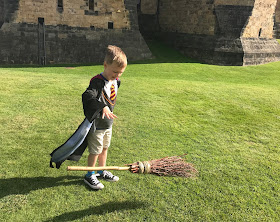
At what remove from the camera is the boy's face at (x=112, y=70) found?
2.56 m

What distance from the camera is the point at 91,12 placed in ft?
46.6

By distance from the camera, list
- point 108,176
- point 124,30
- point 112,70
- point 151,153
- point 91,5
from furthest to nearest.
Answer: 1. point 124,30
2. point 91,5
3. point 151,153
4. point 108,176
5. point 112,70

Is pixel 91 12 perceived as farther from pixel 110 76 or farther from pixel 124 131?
pixel 110 76

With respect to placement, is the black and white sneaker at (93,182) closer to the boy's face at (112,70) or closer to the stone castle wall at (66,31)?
the boy's face at (112,70)

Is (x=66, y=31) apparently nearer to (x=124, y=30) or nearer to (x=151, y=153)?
(x=124, y=30)

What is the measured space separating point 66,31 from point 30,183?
1255 centimetres

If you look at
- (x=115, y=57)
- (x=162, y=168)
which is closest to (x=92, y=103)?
(x=115, y=57)

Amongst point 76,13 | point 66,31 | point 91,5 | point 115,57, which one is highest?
point 91,5

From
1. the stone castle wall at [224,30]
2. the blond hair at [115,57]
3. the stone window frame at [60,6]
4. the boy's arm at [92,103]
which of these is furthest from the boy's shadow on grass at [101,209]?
the stone castle wall at [224,30]

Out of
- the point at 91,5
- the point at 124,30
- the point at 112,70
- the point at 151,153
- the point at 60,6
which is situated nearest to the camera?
the point at 112,70

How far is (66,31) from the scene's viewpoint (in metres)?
13.9

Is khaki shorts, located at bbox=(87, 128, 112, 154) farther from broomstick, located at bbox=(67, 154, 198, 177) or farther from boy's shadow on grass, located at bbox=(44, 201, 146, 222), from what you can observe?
boy's shadow on grass, located at bbox=(44, 201, 146, 222)

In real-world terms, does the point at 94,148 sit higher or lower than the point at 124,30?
lower

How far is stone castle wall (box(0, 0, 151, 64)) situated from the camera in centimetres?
1285
